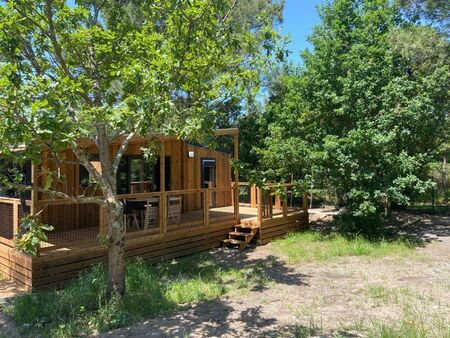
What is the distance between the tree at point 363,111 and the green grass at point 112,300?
14.1 feet

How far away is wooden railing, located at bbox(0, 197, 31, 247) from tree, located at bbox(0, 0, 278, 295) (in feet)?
8.57

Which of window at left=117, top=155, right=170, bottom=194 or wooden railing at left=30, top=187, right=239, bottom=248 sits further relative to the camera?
window at left=117, top=155, right=170, bottom=194

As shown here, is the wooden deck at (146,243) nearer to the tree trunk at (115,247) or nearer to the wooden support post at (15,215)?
the wooden support post at (15,215)

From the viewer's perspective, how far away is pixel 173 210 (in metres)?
9.73

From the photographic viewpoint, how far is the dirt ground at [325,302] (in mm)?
4922

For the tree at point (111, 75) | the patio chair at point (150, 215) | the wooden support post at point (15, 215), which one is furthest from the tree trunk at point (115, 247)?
the patio chair at point (150, 215)

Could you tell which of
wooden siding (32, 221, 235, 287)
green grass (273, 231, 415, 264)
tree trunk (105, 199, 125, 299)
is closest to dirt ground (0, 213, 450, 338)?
green grass (273, 231, 415, 264)

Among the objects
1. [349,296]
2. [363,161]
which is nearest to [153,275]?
[349,296]

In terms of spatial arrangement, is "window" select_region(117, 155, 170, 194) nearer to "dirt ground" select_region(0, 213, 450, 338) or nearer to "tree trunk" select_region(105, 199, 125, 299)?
"dirt ground" select_region(0, 213, 450, 338)

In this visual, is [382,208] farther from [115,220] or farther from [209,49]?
[115,220]

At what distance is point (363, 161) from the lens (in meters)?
10.1

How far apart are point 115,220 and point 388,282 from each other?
189 inches

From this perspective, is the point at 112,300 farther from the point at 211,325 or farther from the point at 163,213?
the point at 163,213

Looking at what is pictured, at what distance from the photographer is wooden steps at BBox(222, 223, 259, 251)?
34.1 ft
